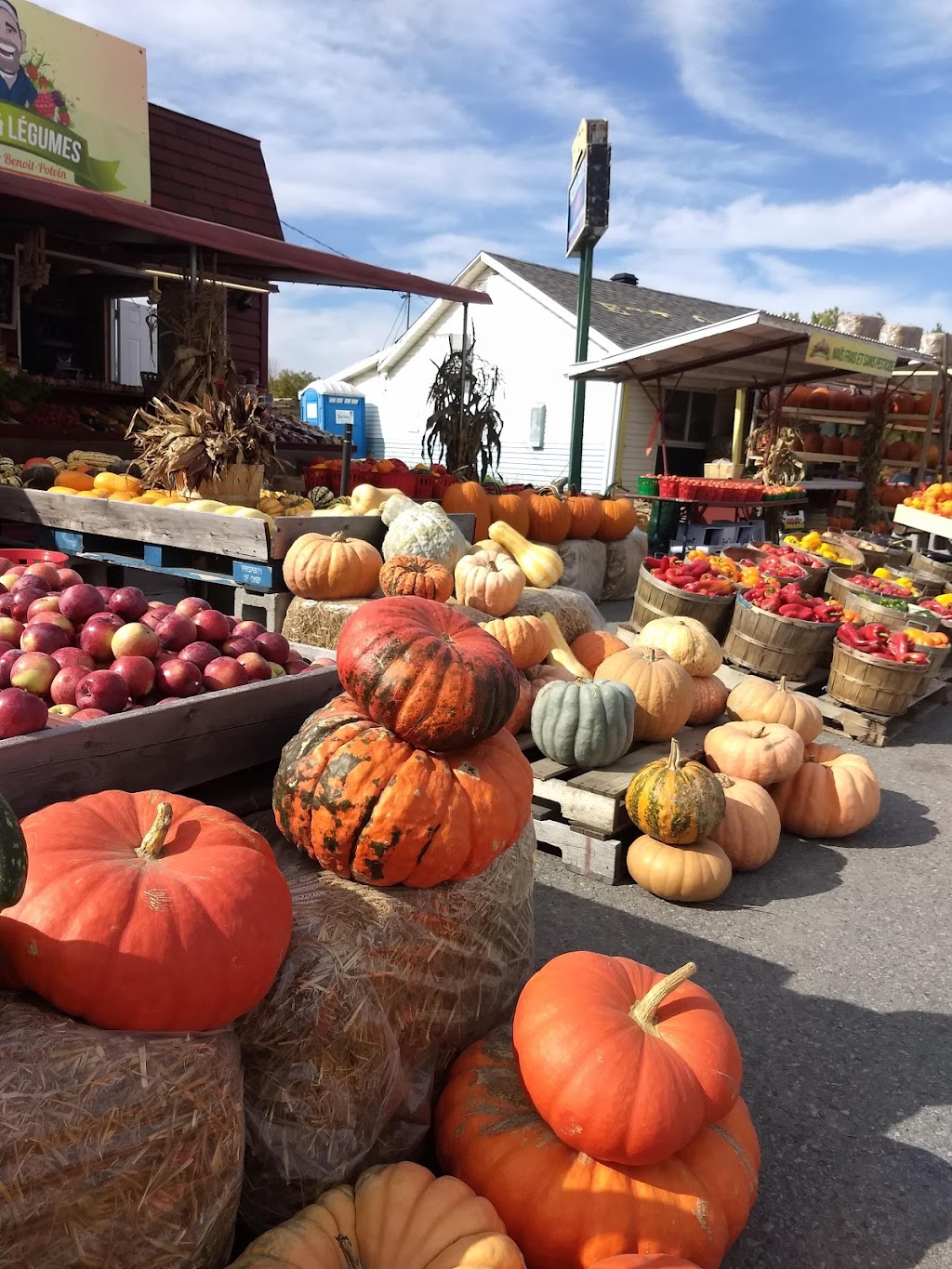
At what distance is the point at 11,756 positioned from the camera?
83.3 inches

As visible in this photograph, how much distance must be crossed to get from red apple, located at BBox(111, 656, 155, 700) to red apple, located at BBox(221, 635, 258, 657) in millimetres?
399

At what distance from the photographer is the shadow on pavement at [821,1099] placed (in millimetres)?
2227

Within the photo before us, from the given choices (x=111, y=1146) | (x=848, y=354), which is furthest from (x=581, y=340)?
(x=111, y=1146)

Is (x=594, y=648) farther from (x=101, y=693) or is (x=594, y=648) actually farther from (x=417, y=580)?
(x=101, y=693)

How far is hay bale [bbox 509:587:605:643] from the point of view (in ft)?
19.9

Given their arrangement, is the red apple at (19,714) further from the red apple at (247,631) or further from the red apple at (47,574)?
the red apple at (47,574)

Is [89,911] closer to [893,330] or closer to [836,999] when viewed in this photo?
[836,999]

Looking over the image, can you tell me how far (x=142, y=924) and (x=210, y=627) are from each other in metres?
1.61

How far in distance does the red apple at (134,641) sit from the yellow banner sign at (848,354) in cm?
1048

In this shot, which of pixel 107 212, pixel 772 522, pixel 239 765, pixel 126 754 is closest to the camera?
pixel 126 754

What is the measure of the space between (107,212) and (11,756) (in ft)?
22.9

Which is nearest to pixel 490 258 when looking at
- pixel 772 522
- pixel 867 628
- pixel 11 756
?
pixel 772 522

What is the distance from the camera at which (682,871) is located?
3795mm

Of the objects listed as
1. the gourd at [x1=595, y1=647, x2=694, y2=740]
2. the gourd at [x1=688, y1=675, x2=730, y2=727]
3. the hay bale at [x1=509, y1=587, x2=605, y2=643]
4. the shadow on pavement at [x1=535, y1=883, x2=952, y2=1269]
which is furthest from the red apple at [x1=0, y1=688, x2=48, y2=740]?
the hay bale at [x1=509, y1=587, x2=605, y2=643]
